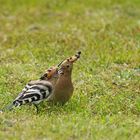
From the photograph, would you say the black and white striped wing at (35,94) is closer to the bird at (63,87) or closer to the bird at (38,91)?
the bird at (38,91)

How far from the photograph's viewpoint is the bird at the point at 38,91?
8891 mm

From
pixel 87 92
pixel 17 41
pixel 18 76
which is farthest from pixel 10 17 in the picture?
pixel 87 92

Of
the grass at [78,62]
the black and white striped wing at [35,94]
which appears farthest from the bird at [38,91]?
the grass at [78,62]

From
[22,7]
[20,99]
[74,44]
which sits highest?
[22,7]

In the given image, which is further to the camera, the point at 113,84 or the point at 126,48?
the point at 126,48

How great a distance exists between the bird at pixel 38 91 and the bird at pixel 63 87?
57 mm

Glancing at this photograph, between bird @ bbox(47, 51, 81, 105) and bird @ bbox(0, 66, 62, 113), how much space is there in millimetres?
57

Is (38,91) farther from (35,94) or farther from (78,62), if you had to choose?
(78,62)

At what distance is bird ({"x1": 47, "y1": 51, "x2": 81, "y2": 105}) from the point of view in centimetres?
913

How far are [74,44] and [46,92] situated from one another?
4892 mm

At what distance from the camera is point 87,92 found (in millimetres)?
10258

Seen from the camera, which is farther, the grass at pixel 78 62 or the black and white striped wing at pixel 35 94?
the black and white striped wing at pixel 35 94

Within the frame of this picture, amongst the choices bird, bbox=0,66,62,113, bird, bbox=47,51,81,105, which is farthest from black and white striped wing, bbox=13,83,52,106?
bird, bbox=47,51,81,105

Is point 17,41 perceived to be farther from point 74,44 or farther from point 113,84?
point 113,84
